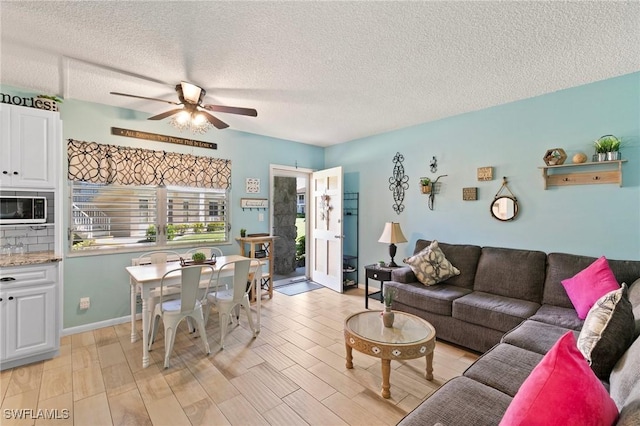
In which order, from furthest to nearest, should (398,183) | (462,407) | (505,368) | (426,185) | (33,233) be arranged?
(398,183) → (426,185) → (33,233) → (505,368) → (462,407)

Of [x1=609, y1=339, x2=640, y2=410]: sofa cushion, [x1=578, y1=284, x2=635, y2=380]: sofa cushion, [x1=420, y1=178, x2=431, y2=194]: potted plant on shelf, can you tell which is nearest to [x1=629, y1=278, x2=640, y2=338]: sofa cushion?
[x1=578, y1=284, x2=635, y2=380]: sofa cushion

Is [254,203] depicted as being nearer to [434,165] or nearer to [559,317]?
[434,165]

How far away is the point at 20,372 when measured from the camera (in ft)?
8.26

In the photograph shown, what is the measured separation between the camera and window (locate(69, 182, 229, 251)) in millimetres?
3490

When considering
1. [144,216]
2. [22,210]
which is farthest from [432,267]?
[22,210]

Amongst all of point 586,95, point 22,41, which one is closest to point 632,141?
point 586,95

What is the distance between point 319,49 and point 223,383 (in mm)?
2757

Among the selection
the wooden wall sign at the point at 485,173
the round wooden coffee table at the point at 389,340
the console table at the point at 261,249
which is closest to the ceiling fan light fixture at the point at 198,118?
the console table at the point at 261,249

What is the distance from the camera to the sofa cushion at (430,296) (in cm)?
310

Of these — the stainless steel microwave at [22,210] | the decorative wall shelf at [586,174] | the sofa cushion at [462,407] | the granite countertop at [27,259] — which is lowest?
the sofa cushion at [462,407]

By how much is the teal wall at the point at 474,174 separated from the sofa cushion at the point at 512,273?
274 millimetres

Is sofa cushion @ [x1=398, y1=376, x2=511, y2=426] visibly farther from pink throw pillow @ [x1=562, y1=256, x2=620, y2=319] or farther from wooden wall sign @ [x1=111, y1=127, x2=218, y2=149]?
wooden wall sign @ [x1=111, y1=127, x2=218, y2=149]

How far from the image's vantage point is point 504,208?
3.50 m

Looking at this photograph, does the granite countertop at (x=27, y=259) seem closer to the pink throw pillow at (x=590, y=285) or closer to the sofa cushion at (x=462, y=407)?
the sofa cushion at (x=462, y=407)
